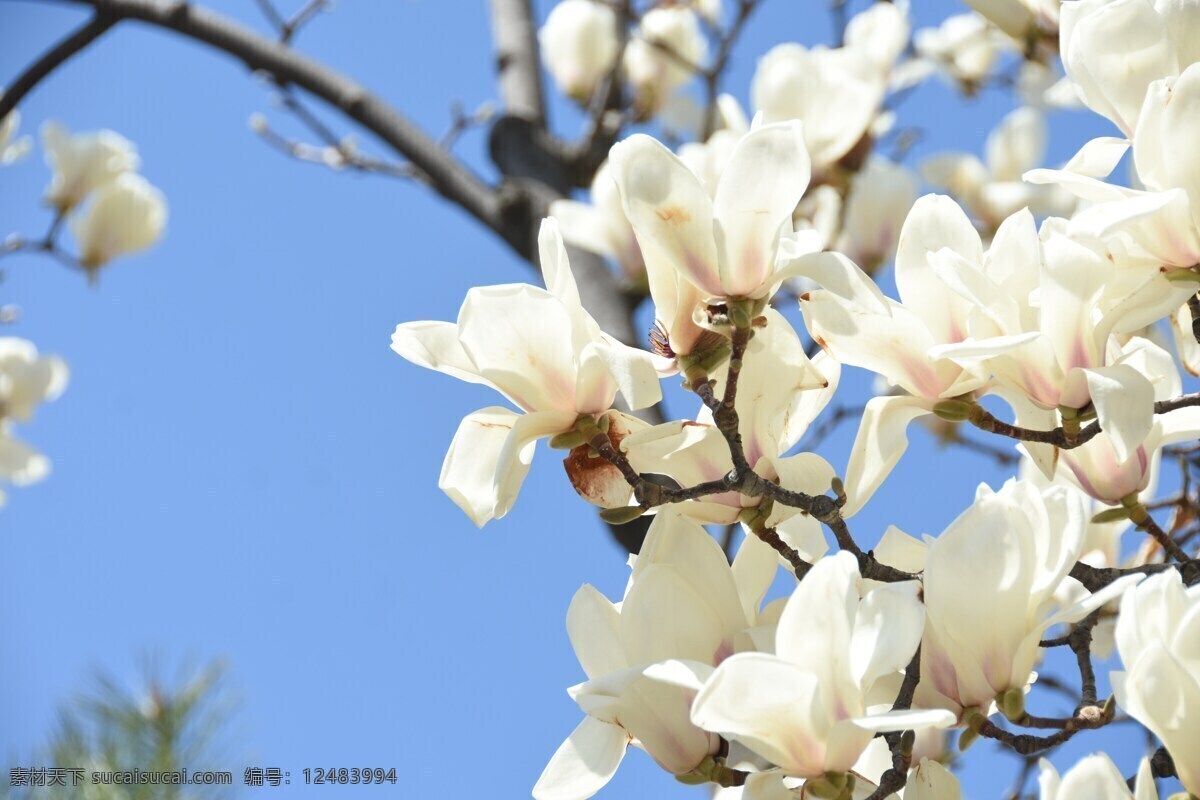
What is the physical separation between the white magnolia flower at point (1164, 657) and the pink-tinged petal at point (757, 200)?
17 cm

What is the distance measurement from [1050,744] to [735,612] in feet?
0.43

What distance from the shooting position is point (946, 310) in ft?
1.51

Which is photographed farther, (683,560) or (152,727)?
(152,727)

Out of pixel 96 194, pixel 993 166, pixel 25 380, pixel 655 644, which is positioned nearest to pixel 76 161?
pixel 96 194

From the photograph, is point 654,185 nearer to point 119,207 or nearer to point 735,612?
point 735,612

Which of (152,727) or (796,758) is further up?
(152,727)

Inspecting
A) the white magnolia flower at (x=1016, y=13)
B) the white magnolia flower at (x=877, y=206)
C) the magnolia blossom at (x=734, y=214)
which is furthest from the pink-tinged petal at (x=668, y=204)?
the white magnolia flower at (x=877, y=206)

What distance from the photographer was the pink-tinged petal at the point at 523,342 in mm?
443

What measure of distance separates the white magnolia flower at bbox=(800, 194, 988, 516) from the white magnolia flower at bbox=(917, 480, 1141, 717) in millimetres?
57

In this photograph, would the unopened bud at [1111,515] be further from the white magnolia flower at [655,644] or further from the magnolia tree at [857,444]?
the white magnolia flower at [655,644]

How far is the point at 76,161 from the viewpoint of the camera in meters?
1.81

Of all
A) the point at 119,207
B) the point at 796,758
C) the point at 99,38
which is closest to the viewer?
the point at 796,758

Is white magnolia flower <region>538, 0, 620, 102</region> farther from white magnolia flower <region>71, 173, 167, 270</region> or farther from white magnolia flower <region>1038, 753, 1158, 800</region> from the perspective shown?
white magnolia flower <region>1038, 753, 1158, 800</region>

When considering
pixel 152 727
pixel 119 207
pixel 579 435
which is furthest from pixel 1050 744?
pixel 119 207
